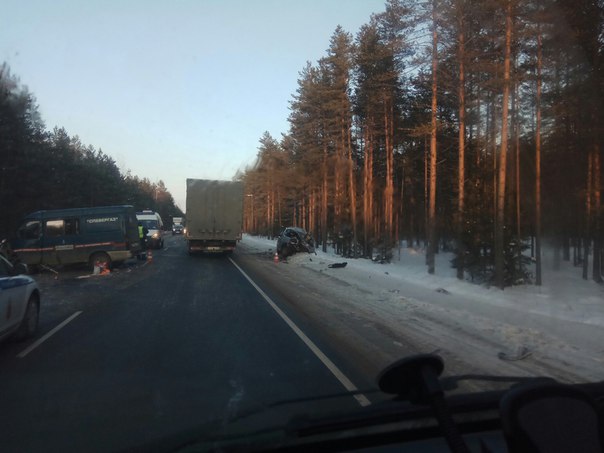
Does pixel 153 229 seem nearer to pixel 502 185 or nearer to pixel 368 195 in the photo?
pixel 368 195

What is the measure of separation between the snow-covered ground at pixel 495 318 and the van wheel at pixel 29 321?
618 centimetres

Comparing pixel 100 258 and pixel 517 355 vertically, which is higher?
pixel 100 258

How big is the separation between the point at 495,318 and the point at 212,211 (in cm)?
2125

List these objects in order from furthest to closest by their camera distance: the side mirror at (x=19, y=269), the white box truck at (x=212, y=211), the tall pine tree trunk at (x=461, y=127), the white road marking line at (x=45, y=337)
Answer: the white box truck at (x=212, y=211), the tall pine tree trunk at (x=461, y=127), the side mirror at (x=19, y=269), the white road marking line at (x=45, y=337)

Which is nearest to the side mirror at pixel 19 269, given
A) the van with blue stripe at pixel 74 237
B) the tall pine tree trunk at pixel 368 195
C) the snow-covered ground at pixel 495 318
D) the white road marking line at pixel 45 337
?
the white road marking line at pixel 45 337

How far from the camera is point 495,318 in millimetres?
10922

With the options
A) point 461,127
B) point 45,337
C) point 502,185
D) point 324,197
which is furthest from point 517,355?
A: point 324,197

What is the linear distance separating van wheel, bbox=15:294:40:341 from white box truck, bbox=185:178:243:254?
20.8 meters

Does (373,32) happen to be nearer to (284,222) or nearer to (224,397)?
(224,397)

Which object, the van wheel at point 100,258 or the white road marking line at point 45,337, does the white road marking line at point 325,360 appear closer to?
the white road marking line at point 45,337

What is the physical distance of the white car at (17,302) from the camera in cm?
766

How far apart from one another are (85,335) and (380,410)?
751cm

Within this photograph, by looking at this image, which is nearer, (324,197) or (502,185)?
(502,185)

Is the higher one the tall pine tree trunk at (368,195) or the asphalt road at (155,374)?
the tall pine tree trunk at (368,195)
